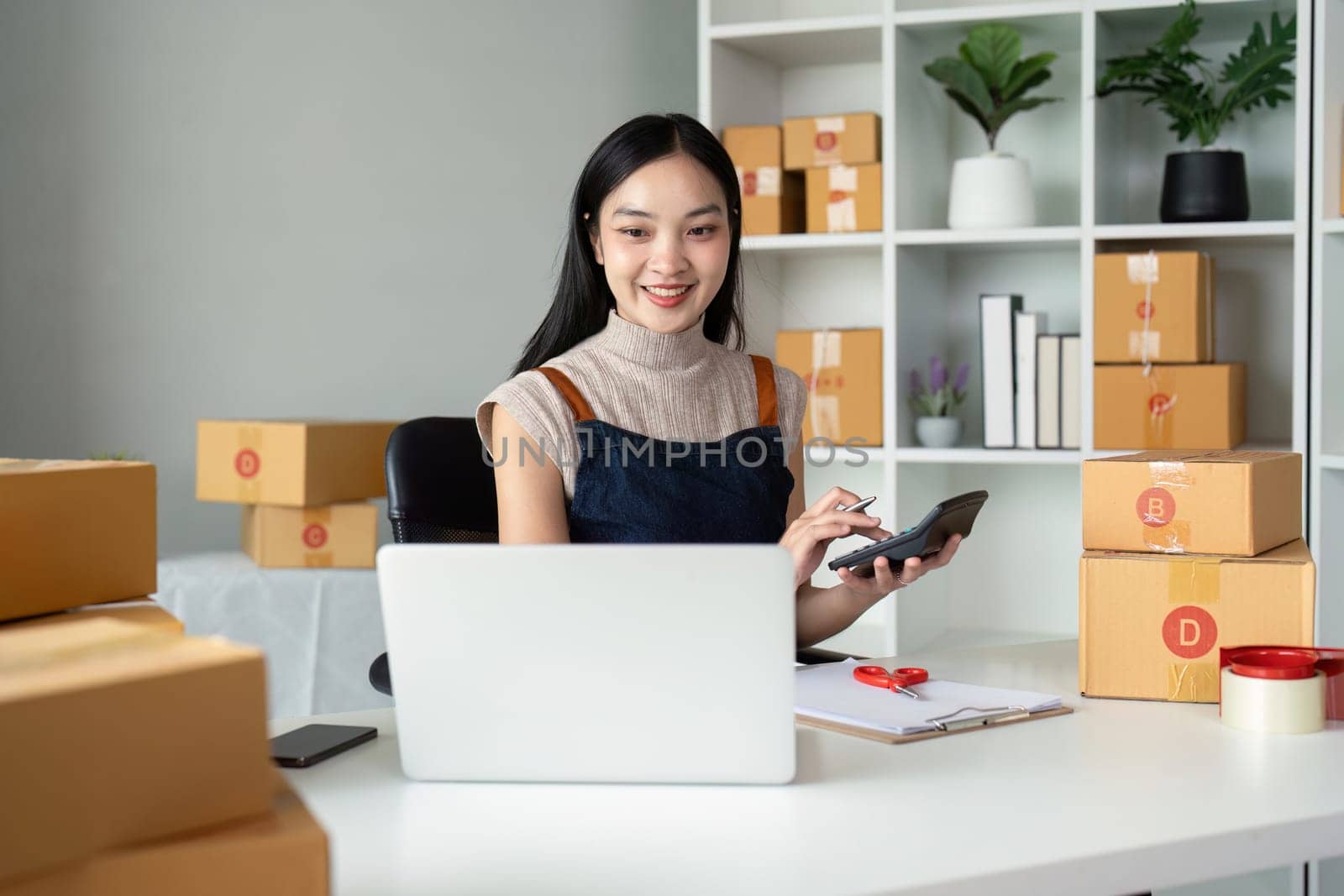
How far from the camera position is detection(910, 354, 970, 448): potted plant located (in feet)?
8.75


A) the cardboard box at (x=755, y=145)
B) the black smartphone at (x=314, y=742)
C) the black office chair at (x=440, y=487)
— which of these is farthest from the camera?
the cardboard box at (x=755, y=145)

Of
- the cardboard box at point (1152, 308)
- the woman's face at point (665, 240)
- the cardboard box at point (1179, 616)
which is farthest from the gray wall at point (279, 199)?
the cardboard box at point (1179, 616)

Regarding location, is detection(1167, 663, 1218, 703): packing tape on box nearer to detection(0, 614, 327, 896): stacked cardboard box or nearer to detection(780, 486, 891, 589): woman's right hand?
detection(780, 486, 891, 589): woman's right hand

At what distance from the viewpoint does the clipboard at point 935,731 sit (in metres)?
1.13

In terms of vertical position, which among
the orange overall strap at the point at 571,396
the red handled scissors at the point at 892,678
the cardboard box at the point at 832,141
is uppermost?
the cardboard box at the point at 832,141

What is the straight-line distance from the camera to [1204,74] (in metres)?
2.61

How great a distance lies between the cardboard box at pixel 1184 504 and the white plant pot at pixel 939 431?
1290 mm

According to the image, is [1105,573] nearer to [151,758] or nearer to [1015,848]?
[1015,848]

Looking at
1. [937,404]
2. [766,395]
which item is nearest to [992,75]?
[937,404]

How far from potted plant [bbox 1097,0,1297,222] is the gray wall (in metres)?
1.10

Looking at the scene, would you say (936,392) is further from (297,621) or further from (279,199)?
(279,199)

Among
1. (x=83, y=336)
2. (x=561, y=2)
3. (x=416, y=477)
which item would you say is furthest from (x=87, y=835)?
(x=561, y=2)

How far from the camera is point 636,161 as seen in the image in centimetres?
158

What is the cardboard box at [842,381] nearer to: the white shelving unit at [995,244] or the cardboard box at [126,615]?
the white shelving unit at [995,244]
